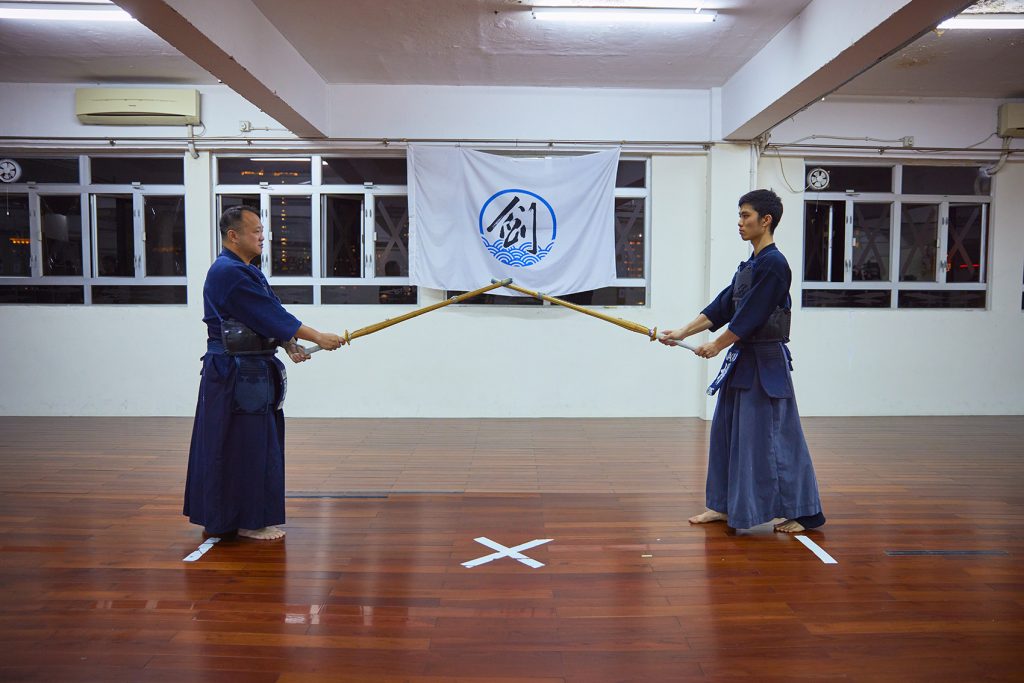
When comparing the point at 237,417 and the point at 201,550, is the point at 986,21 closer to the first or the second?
the point at 237,417

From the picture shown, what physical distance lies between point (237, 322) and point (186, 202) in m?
3.77

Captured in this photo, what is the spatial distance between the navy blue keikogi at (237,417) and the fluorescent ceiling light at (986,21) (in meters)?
4.31

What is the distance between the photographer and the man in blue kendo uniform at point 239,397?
114 inches

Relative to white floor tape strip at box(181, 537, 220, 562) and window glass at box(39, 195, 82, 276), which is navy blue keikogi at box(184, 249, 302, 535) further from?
window glass at box(39, 195, 82, 276)

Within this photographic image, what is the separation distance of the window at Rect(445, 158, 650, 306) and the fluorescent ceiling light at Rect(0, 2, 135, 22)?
310 cm

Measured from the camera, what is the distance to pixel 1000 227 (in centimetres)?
641

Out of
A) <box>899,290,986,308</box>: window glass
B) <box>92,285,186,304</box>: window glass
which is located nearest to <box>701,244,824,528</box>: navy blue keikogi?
<box>899,290,986,308</box>: window glass

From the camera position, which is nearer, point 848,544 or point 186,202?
point 848,544

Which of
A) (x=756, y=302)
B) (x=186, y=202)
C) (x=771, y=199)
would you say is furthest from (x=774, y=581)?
(x=186, y=202)

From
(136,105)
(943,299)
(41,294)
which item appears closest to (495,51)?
(136,105)

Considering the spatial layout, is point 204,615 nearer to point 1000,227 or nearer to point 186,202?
point 186,202

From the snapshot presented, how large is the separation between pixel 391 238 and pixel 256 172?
131cm

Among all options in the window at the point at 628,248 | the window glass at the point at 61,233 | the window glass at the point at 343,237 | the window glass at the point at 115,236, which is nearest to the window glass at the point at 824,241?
the window at the point at 628,248

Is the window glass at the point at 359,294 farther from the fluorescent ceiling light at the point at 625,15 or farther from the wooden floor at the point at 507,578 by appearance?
the fluorescent ceiling light at the point at 625,15
